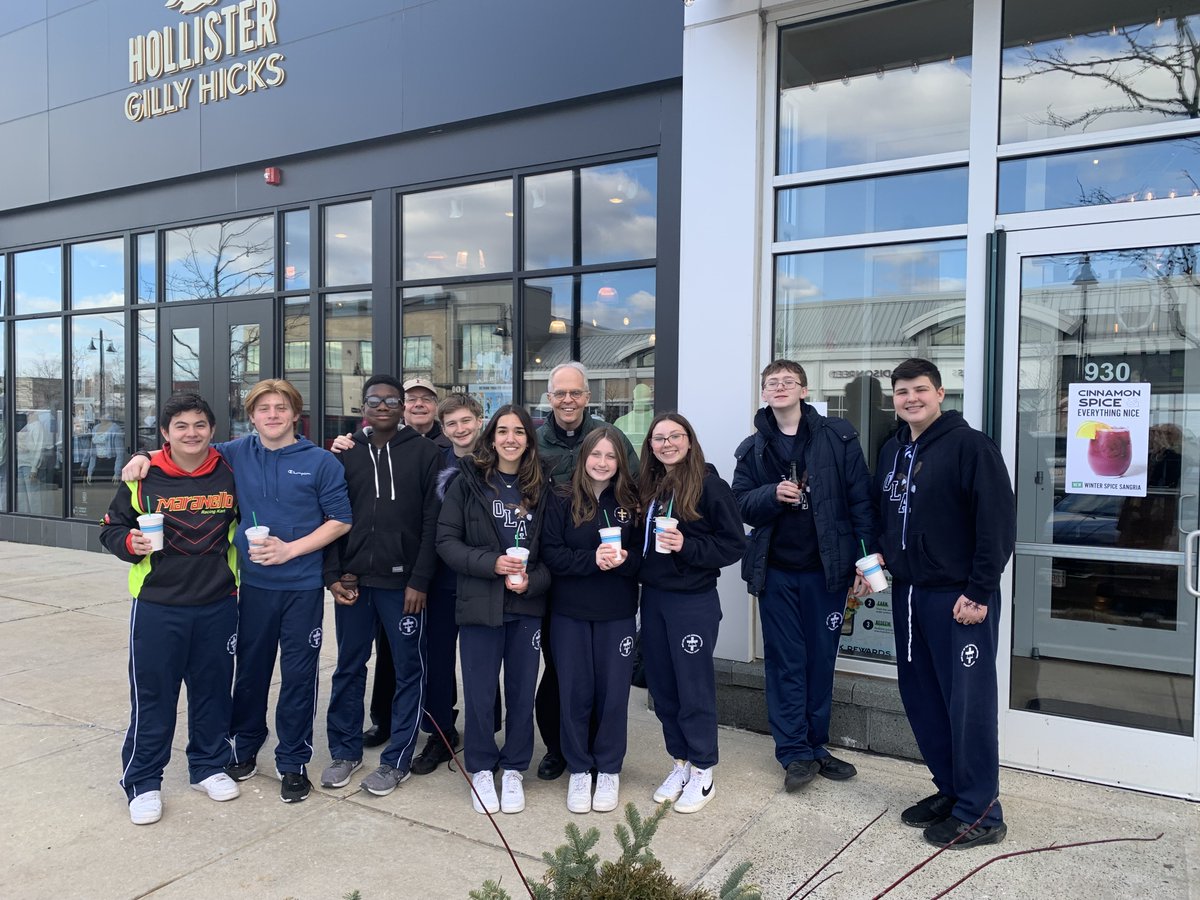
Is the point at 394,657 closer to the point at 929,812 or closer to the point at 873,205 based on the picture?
the point at 929,812

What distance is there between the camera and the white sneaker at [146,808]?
3771mm

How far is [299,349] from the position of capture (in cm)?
886

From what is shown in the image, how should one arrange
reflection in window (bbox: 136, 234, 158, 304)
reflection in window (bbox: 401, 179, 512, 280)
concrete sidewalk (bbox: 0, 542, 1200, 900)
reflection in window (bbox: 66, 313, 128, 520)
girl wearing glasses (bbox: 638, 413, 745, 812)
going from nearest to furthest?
concrete sidewalk (bbox: 0, 542, 1200, 900) → girl wearing glasses (bbox: 638, 413, 745, 812) → reflection in window (bbox: 401, 179, 512, 280) → reflection in window (bbox: 136, 234, 158, 304) → reflection in window (bbox: 66, 313, 128, 520)

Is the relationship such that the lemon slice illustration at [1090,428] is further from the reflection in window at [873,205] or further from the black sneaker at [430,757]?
the black sneaker at [430,757]

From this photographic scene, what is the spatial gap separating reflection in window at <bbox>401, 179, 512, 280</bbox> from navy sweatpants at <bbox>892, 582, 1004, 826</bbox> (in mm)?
4834

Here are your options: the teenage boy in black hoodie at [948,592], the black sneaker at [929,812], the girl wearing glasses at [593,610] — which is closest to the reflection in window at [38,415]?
the girl wearing glasses at [593,610]

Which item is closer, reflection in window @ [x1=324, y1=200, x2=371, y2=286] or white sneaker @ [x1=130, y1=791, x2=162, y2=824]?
white sneaker @ [x1=130, y1=791, x2=162, y2=824]

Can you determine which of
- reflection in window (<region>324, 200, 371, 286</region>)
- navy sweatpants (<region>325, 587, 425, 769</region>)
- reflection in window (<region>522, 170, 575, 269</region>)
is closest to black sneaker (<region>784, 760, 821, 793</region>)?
navy sweatpants (<region>325, 587, 425, 769</region>)

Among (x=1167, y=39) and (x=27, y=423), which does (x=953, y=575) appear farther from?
(x=27, y=423)

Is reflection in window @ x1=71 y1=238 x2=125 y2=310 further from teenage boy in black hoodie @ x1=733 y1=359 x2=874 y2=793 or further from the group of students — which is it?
teenage boy in black hoodie @ x1=733 y1=359 x2=874 y2=793

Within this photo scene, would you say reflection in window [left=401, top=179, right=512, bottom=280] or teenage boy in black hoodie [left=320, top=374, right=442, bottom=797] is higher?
reflection in window [left=401, top=179, right=512, bottom=280]

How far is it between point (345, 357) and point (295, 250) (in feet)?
4.18

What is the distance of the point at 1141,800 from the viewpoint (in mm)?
4043

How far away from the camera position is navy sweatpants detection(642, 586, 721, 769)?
3.94 meters
